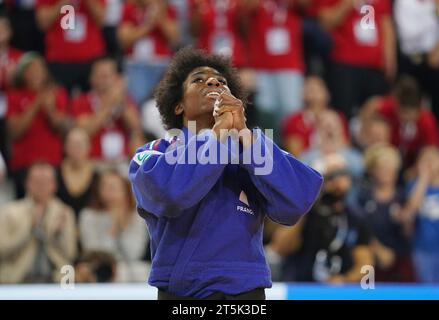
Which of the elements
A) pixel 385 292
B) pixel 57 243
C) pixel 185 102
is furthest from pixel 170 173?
pixel 57 243

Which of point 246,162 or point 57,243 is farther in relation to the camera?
point 57,243

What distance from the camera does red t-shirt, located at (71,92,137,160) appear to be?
317 inches

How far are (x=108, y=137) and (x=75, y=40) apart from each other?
106 cm

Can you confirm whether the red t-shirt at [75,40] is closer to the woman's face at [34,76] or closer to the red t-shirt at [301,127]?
the woman's face at [34,76]

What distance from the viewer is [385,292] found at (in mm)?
5535

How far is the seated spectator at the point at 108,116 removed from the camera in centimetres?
805

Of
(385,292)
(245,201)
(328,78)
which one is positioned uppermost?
(328,78)

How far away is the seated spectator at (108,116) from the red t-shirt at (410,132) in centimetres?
242

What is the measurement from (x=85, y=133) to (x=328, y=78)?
257cm

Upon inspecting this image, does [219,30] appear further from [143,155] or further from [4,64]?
[143,155]

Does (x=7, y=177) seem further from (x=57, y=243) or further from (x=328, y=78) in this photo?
(x=328, y=78)

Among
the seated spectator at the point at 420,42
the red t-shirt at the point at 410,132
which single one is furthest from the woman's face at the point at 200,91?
the seated spectator at the point at 420,42

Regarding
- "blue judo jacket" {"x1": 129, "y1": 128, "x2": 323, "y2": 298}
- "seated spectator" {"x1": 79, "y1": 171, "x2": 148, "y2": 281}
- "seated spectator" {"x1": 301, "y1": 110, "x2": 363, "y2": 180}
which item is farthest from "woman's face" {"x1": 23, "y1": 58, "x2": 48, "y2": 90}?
"blue judo jacket" {"x1": 129, "y1": 128, "x2": 323, "y2": 298}

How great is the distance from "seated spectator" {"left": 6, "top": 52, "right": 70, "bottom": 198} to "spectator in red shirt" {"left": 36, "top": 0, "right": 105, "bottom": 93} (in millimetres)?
363
